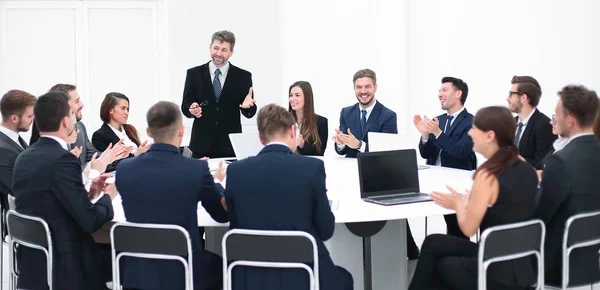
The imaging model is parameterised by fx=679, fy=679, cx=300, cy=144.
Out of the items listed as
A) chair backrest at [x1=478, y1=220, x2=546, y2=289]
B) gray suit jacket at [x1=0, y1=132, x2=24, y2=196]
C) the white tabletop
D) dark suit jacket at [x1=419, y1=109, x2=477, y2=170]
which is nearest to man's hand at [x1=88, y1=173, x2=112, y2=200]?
the white tabletop

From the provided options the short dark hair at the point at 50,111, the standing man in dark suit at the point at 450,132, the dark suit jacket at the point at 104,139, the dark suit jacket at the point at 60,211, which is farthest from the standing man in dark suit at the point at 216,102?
the dark suit jacket at the point at 60,211

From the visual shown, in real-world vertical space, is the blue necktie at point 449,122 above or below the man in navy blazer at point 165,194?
above

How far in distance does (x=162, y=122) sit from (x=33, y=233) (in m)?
0.82

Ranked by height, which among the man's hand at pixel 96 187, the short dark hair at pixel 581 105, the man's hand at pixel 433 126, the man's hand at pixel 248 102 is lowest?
the man's hand at pixel 96 187

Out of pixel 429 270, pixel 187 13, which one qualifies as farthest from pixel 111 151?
pixel 187 13

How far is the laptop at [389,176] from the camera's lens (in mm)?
3658

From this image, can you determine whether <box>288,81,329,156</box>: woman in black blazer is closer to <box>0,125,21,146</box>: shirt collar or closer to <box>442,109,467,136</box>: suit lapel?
<box>442,109,467,136</box>: suit lapel

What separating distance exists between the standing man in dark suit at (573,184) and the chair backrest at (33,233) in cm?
Result: 236

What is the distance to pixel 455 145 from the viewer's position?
4867 mm

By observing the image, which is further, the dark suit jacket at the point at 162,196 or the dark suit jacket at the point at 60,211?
the dark suit jacket at the point at 60,211

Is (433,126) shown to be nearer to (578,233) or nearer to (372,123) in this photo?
(372,123)

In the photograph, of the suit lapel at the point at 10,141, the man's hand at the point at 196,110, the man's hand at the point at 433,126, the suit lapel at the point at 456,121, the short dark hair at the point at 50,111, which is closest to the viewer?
the short dark hair at the point at 50,111

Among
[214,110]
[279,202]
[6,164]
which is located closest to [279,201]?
[279,202]

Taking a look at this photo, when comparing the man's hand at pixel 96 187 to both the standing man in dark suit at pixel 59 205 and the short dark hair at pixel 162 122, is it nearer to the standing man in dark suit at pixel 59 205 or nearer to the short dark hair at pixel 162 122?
A: the standing man in dark suit at pixel 59 205
